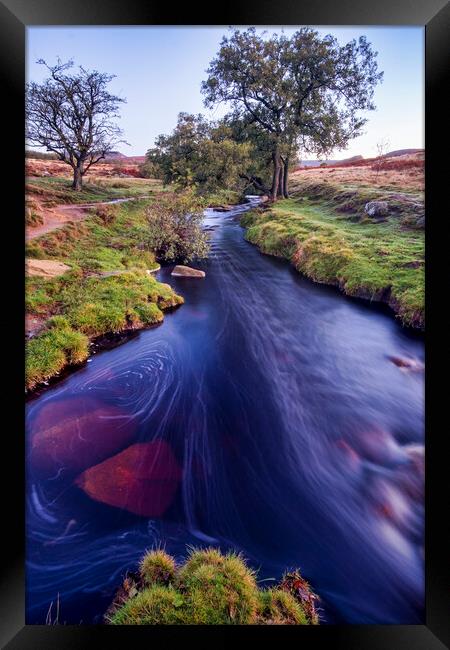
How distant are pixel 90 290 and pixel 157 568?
83.3 inches

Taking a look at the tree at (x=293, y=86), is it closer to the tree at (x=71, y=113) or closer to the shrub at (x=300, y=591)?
the tree at (x=71, y=113)

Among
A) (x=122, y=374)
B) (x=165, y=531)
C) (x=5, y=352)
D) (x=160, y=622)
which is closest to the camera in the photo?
(x=160, y=622)

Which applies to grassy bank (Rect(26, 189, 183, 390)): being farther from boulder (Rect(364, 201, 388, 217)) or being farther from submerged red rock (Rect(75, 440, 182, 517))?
boulder (Rect(364, 201, 388, 217))

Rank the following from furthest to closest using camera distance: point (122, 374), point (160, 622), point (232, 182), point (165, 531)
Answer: point (232, 182), point (122, 374), point (165, 531), point (160, 622)

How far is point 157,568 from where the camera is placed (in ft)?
7.68

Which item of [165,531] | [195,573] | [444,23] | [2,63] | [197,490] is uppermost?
[444,23]

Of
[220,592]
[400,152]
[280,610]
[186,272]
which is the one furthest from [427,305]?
[220,592]

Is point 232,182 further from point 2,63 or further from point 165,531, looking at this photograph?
point 165,531

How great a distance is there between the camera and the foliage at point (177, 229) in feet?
10.6

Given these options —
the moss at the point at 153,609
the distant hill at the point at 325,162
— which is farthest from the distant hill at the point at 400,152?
the moss at the point at 153,609

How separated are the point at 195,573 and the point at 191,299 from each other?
2.06 m

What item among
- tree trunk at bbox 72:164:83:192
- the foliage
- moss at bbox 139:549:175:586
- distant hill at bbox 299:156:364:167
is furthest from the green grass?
moss at bbox 139:549:175:586

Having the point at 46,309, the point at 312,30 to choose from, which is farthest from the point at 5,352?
the point at 312,30

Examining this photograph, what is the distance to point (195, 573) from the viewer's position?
2.32m
